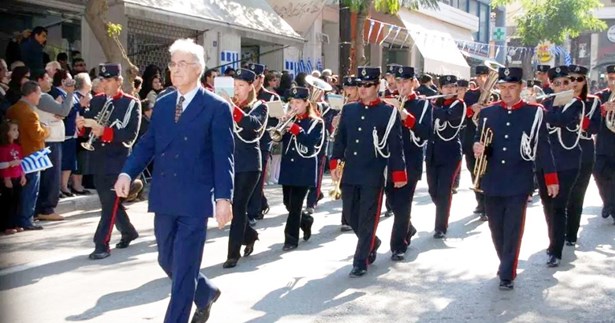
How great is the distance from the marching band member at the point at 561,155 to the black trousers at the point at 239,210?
2903mm

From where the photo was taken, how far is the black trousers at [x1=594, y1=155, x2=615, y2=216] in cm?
1183

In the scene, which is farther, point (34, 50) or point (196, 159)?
point (34, 50)

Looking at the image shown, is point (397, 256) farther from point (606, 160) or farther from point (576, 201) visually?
point (606, 160)

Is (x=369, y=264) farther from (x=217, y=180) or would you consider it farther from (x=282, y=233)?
(x=217, y=180)

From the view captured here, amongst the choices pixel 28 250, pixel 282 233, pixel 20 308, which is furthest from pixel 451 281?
pixel 28 250

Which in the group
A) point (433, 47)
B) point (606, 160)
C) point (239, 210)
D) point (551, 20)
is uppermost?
point (551, 20)

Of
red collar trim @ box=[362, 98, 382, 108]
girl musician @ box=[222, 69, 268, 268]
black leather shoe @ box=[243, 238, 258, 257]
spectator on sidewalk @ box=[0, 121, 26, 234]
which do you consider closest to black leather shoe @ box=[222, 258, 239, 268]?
girl musician @ box=[222, 69, 268, 268]

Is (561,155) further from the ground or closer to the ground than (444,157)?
further from the ground

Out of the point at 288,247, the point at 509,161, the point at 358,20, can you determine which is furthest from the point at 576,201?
the point at 358,20

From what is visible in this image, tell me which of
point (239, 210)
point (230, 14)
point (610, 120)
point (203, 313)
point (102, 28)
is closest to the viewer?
point (203, 313)

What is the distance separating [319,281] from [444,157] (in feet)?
10.2

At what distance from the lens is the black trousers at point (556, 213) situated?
899 centimetres

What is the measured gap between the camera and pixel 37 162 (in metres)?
11.0

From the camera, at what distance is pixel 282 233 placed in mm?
10812
